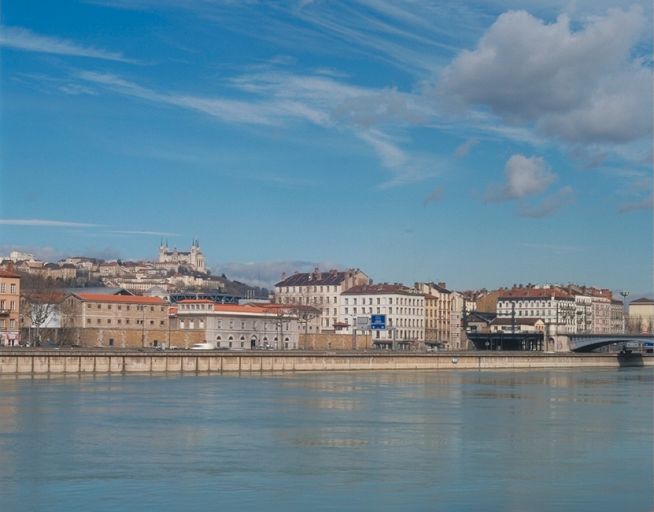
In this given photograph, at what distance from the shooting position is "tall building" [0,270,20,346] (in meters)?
77.6

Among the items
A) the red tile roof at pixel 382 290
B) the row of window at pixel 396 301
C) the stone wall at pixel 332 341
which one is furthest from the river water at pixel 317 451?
the red tile roof at pixel 382 290

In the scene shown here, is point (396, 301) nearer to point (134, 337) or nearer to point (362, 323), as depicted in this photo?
point (362, 323)

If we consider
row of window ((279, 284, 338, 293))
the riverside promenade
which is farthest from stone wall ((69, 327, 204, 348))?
row of window ((279, 284, 338, 293))

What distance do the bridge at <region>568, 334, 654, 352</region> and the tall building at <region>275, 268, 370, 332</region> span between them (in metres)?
28.0

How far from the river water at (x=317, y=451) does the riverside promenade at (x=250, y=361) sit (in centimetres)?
983

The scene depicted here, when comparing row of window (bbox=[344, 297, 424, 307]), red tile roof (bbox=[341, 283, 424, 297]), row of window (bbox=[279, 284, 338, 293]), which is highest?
row of window (bbox=[279, 284, 338, 293])

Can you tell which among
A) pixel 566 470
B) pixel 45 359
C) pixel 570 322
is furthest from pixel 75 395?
pixel 570 322

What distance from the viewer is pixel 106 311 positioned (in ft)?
293

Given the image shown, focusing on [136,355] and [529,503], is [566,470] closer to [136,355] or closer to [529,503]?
[529,503]

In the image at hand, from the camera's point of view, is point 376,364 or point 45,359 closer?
point 45,359

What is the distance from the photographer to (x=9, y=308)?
79125 mm

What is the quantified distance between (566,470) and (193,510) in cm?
930

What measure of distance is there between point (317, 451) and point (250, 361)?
43.9 metres

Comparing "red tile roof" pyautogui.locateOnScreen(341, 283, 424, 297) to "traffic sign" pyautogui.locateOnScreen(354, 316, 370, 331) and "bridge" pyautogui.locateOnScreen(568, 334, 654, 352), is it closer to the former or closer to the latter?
"traffic sign" pyautogui.locateOnScreen(354, 316, 370, 331)
